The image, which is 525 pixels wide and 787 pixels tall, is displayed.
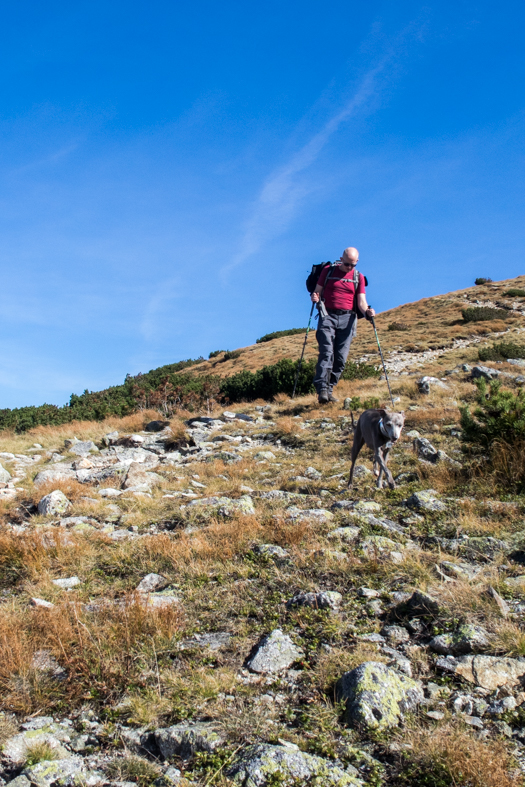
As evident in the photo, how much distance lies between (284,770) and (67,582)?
9.04 feet

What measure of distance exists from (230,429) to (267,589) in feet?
28.5

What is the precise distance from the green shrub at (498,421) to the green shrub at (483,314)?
28.2 metres

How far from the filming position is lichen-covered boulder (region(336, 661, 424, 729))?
250 cm

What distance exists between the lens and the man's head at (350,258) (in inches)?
490

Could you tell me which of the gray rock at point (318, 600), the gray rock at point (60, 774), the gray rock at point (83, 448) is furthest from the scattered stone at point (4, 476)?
the gray rock at point (60, 774)

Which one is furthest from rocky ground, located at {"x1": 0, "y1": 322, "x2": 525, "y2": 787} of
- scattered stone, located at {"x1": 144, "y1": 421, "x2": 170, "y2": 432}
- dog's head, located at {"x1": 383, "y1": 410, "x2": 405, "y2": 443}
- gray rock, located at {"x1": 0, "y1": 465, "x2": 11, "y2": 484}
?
scattered stone, located at {"x1": 144, "y1": 421, "x2": 170, "y2": 432}

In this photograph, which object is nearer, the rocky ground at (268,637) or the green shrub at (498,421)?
the rocky ground at (268,637)

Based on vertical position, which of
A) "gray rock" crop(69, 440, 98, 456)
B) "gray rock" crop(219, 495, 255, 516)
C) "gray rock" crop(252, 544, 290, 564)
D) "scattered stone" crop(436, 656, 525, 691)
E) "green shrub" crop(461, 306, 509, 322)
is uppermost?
"green shrub" crop(461, 306, 509, 322)

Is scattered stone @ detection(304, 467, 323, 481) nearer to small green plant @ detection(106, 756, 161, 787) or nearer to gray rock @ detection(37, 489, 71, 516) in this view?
gray rock @ detection(37, 489, 71, 516)

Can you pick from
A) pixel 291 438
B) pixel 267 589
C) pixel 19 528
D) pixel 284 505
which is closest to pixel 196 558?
pixel 267 589

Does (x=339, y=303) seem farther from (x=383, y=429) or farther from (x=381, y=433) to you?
(x=383, y=429)

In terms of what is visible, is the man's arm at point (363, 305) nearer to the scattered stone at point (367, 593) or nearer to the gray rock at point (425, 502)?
the gray rock at point (425, 502)

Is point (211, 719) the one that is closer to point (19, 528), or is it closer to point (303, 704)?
point (303, 704)

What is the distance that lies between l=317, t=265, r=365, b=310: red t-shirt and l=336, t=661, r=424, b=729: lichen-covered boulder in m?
10.8
